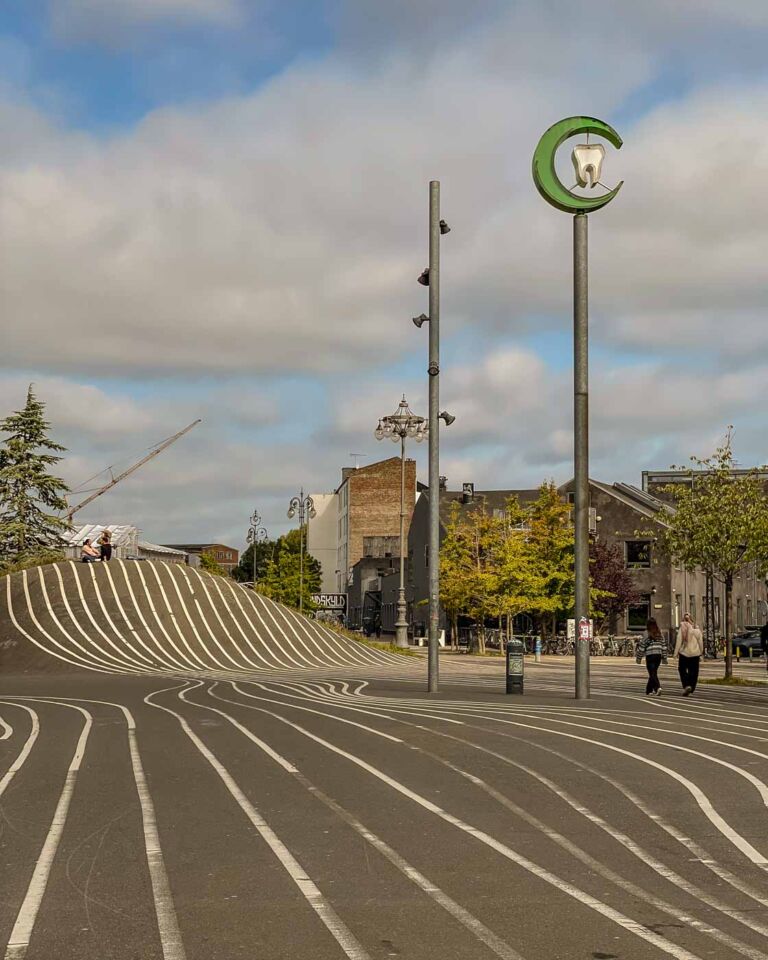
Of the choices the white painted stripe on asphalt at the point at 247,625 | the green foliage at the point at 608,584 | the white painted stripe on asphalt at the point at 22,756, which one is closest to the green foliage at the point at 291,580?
the green foliage at the point at 608,584

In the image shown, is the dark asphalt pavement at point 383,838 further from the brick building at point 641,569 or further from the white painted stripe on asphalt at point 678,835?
the brick building at point 641,569

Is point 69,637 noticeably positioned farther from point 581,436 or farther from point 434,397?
point 581,436

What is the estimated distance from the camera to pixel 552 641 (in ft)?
187

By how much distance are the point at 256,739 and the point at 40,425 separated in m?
62.3

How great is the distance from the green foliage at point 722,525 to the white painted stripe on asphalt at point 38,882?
72.1ft

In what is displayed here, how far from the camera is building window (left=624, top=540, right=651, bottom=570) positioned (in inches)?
2655

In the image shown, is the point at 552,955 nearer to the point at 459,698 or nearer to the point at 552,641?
the point at 459,698

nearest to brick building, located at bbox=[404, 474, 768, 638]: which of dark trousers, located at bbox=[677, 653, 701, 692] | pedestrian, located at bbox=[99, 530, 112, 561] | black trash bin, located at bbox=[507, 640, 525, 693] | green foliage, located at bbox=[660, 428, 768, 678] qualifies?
pedestrian, located at bbox=[99, 530, 112, 561]

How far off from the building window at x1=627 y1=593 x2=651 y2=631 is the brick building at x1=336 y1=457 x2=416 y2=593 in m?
44.2

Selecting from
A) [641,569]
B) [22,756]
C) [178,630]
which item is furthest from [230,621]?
[22,756]

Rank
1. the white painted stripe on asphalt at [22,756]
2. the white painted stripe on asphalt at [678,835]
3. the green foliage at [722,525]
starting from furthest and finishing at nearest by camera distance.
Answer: the green foliage at [722,525]
the white painted stripe on asphalt at [22,756]
the white painted stripe on asphalt at [678,835]

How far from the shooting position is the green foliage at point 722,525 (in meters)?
30.1

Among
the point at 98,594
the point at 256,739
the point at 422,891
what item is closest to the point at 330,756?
the point at 256,739

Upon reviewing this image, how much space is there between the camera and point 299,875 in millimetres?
6977
